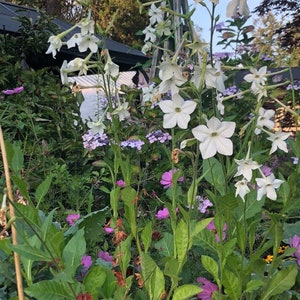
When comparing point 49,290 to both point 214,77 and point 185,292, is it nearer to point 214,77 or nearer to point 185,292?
point 185,292

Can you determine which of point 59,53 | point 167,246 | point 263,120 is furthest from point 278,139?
point 59,53

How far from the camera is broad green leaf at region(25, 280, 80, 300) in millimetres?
988

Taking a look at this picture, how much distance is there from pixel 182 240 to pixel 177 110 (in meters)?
0.29

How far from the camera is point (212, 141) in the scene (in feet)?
3.14

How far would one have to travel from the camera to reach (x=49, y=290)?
3.30 feet

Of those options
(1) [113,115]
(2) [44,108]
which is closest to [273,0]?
(2) [44,108]

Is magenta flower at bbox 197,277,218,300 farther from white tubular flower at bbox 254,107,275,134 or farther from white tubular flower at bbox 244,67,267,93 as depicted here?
white tubular flower at bbox 244,67,267,93

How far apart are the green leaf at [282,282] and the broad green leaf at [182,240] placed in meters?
0.26

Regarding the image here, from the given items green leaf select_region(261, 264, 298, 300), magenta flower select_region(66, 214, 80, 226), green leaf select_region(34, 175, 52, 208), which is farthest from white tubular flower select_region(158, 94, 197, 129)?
magenta flower select_region(66, 214, 80, 226)

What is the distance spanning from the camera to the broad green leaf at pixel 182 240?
1.07 meters

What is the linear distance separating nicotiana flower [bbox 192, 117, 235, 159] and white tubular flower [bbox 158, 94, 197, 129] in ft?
0.18

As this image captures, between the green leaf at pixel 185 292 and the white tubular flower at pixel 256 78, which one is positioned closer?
the green leaf at pixel 185 292

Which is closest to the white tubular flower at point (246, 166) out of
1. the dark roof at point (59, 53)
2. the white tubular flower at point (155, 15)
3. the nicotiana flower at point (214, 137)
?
the nicotiana flower at point (214, 137)

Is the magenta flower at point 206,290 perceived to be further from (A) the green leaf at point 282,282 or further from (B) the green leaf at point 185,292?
(B) the green leaf at point 185,292
